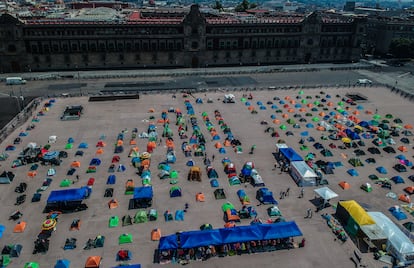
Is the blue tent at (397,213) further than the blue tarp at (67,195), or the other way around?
the blue tarp at (67,195)

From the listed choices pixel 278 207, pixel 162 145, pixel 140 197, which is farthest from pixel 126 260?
pixel 162 145

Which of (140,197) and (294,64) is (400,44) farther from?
(140,197)

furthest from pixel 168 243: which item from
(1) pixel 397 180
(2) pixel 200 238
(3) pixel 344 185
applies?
(1) pixel 397 180

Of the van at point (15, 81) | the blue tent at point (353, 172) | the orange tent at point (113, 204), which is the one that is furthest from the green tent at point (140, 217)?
the van at point (15, 81)

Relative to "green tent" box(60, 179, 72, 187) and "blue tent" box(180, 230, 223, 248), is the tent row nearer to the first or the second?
"blue tent" box(180, 230, 223, 248)

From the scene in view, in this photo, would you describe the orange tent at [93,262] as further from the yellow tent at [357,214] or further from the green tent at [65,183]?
the yellow tent at [357,214]

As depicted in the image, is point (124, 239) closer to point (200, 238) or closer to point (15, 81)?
point (200, 238)

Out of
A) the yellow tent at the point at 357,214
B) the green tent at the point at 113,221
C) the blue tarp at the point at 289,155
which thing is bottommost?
the green tent at the point at 113,221
